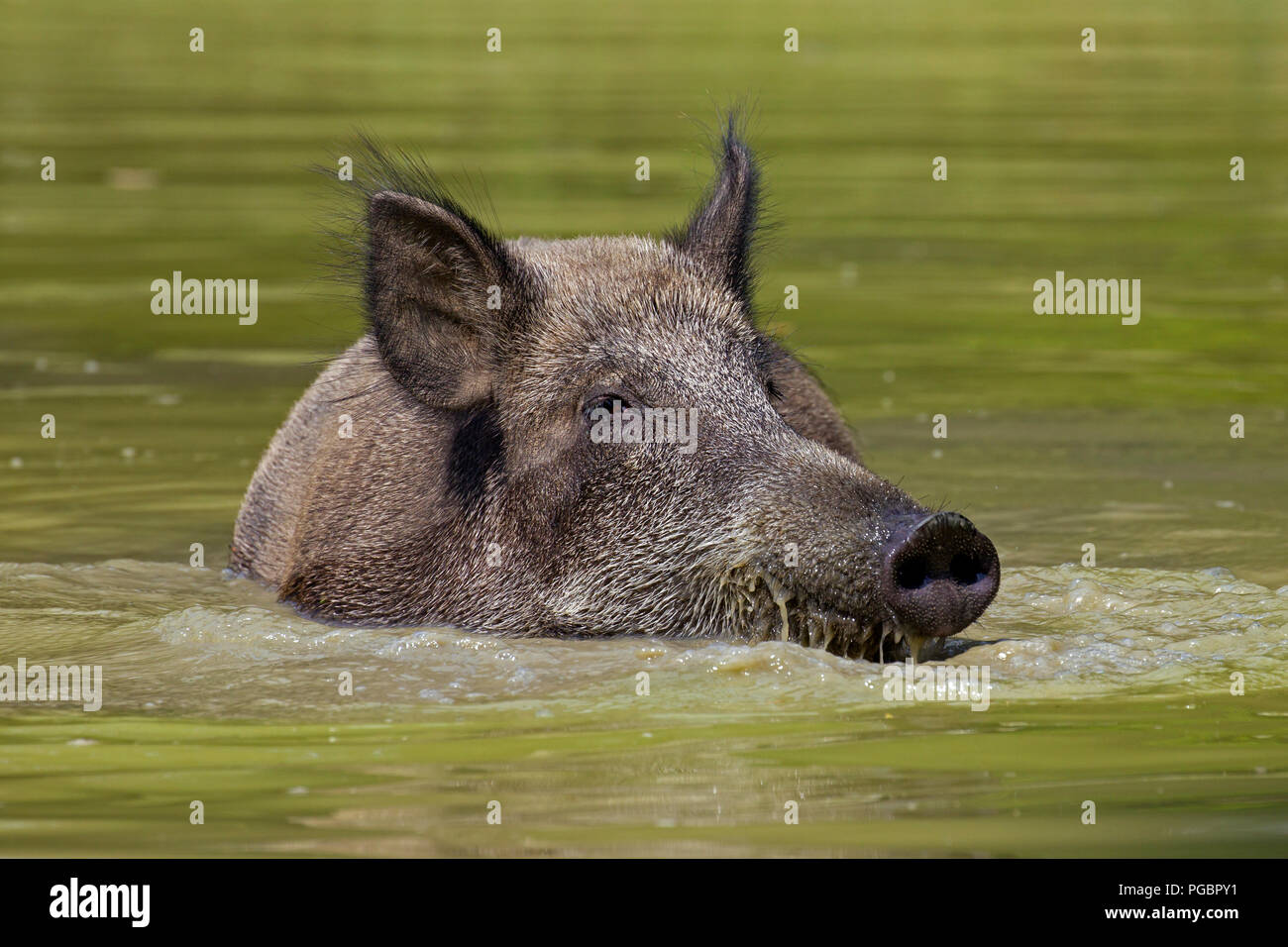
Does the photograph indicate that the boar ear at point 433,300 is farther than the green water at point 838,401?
Yes

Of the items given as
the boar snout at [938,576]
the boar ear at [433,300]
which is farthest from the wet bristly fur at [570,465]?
the boar snout at [938,576]

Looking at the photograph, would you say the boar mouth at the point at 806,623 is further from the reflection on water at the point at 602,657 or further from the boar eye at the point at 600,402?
the boar eye at the point at 600,402

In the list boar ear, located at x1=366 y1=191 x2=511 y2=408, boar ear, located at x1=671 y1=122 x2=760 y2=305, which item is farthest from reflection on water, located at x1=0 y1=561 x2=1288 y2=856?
boar ear, located at x1=671 y1=122 x2=760 y2=305

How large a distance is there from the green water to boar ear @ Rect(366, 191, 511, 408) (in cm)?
35

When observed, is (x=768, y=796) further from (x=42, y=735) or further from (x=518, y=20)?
(x=518, y=20)

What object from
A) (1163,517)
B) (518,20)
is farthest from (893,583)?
(518,20)

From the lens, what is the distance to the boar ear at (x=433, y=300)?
926cm

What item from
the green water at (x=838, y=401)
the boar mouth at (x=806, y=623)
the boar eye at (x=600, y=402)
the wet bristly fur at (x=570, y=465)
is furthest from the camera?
the boar eye at (x=600, y=402)

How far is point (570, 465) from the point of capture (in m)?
8.98

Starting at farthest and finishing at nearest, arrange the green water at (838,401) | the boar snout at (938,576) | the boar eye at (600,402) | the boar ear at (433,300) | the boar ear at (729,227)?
the boar ear at (729,227) → the boar ear at (433,300) → the boar eye at (600,402) → the boar snout at (938,576) → the green water at (838,401)

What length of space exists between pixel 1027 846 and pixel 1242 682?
218 centimetres

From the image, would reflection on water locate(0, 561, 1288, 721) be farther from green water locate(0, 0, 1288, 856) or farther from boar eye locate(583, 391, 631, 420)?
boar eye locate(583, 391, 631, 420)

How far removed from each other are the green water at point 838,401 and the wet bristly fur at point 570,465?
237 millimetres

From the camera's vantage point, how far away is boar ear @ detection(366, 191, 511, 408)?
9.26 m
